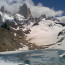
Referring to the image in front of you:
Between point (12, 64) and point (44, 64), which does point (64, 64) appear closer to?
point (44, 64)

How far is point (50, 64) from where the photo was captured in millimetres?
92125

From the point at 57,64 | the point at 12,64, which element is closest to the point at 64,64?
the point at 57,64

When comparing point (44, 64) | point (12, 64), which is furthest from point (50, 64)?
point (12, 64)

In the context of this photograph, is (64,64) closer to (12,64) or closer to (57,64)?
(57,64)

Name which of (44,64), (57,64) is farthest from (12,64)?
(57,64)

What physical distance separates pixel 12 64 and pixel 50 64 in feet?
58.2

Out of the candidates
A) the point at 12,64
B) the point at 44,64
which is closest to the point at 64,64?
the point at 44,64

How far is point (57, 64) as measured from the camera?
91.9 m

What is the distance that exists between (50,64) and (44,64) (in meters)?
2.86

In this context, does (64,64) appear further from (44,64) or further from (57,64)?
(44,64)

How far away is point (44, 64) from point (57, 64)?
6072 millimetres

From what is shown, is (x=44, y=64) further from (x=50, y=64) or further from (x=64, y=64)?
(x=64, y=64)

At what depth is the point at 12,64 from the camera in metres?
92.1

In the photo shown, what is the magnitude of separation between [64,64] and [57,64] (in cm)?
325
